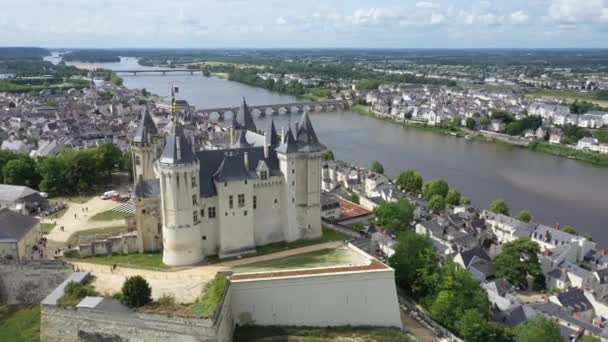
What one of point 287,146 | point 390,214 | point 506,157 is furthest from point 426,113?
point 287,146

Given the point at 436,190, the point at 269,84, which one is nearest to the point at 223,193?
the point at 436,190

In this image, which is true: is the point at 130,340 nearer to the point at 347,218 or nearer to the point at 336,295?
the point at 336,295

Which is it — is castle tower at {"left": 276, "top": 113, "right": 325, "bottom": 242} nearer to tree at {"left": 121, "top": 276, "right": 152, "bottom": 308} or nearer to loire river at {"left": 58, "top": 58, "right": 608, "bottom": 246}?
tree at {"left": 121, "top": 276, "right": 152, "bottom": 308}

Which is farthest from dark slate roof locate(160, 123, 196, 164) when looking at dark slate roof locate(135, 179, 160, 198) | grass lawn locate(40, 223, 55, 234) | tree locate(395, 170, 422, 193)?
tree locate(395, 170, 422, 193)

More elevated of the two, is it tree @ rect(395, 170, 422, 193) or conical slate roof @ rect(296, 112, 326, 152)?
conical slate roof @ rect(296, 112, 326, 152)

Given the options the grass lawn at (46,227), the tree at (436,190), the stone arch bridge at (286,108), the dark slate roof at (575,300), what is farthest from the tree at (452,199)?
the stone arch bridge at (286,108)

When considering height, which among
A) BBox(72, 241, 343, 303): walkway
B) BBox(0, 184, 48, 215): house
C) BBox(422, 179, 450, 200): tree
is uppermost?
BBox(0, 184, 48, 215): house

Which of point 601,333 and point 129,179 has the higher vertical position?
point 129,179

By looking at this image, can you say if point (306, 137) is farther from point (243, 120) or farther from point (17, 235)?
point (17, 235)
